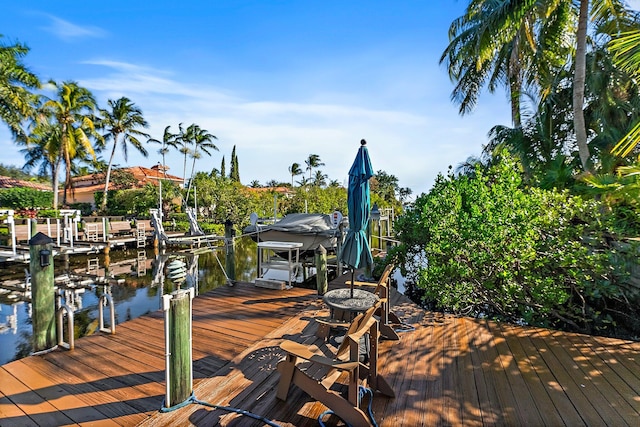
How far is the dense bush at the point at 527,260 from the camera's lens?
4.32 m

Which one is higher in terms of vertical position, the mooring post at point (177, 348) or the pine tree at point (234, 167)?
the pine tree at point (234, 167)

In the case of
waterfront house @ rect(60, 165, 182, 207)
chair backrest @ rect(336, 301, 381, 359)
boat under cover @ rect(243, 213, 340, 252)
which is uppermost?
waterfront house @ rect(60, 165, 182, 207)

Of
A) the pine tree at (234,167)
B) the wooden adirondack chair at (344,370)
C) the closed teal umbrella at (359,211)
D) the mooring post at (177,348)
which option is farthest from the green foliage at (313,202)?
the pine tree at (234,167)

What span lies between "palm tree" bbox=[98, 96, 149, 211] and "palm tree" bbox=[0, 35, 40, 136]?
711cm

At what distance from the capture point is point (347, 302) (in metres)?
3.56

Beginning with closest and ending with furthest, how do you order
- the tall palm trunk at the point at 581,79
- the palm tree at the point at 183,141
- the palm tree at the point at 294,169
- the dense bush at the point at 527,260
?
the dense bush at the point at 527,260 → the tall palm trunk at the point at 581,79 → the palm tree at the point at 183,141 → the palm tree at the point at 294,169

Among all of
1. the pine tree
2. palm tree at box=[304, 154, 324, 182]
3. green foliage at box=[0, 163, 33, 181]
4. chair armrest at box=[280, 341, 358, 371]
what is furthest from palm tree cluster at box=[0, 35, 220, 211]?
green foliage at box=[0, 163, 33, 181]

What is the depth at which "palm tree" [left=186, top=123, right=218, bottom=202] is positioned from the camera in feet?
98.7

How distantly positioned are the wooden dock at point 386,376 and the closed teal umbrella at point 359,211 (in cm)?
110

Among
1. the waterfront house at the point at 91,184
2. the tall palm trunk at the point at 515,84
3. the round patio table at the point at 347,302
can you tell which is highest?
the tall palm trunk at the point at 515,84

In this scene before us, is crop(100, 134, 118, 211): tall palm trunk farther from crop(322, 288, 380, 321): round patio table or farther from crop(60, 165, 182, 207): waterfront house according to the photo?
crop(322, 288, 380, 321): round patio table

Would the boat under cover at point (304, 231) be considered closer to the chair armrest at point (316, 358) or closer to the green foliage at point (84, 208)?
the chair armrest at point (316, 358)

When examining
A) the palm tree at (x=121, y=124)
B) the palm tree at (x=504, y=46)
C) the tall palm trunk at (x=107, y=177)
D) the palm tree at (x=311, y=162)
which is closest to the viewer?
the palm tree at (x=504, y=46)

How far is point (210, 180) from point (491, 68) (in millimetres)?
19773
